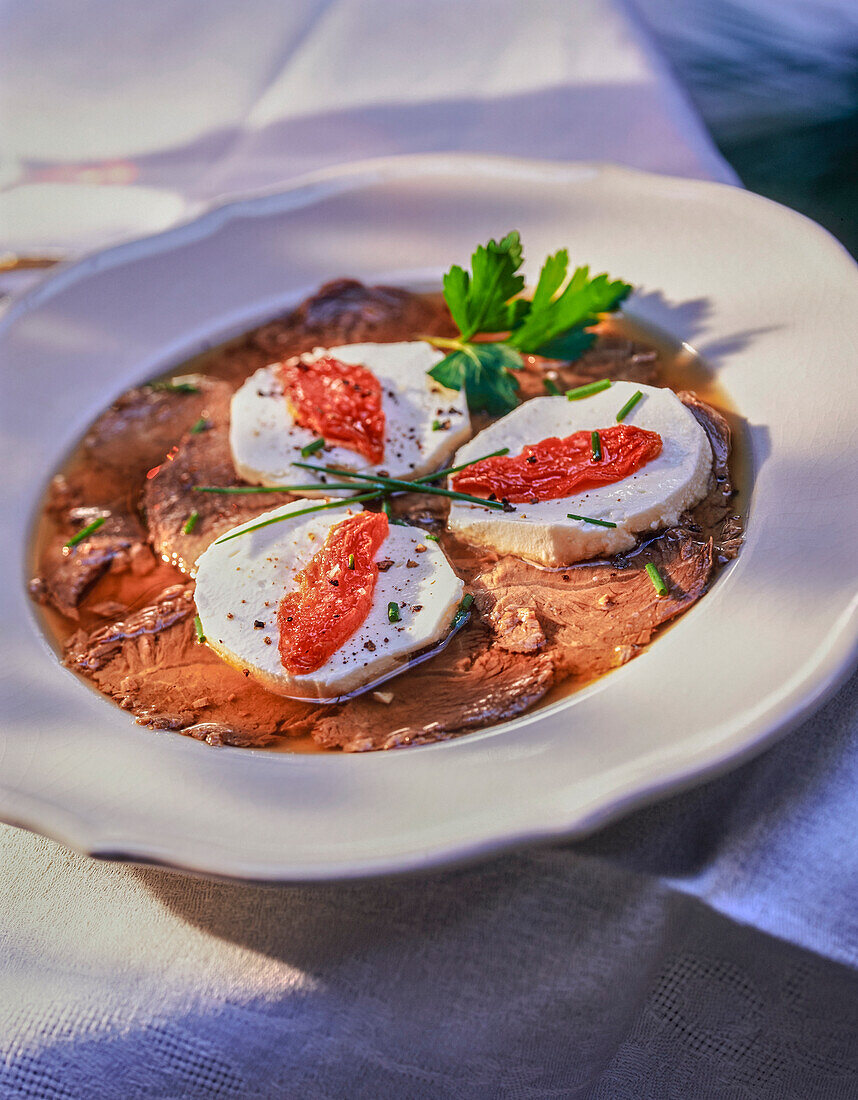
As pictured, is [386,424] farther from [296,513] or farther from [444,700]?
[444,700]

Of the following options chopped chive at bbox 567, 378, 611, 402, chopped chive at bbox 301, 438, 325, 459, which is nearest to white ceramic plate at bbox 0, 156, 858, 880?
chopped chive at bbox 567, 378, 611, 402

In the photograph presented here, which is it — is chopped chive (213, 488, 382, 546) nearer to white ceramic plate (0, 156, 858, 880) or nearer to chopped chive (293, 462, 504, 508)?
chopped chive (293, 462, 504, 508)

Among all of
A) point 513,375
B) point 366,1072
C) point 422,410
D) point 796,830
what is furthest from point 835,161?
point 366,1072

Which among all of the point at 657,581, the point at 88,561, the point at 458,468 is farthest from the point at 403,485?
the point at 88,561

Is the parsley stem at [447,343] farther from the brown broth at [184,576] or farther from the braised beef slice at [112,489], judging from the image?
the braised beef slice at [112,489]

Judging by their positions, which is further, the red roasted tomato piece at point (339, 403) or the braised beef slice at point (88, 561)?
the red roasted tomato piece at point (339, 403)

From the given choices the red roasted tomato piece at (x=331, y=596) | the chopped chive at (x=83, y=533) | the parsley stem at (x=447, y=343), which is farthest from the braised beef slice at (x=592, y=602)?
the chopped chive at (x=83, y=533)
